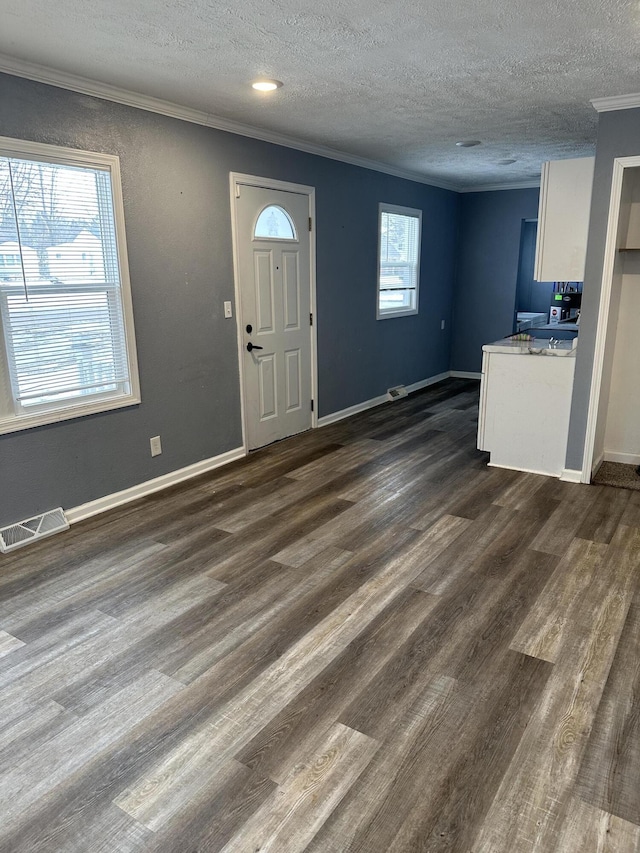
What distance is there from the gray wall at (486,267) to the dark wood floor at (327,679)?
14.6ft

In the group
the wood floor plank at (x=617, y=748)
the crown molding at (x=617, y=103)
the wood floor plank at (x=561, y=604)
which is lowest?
the wood floor plank at (x=617, y=748)

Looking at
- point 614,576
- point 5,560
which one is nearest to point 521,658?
point 614,576

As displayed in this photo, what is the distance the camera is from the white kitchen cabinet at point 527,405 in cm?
414

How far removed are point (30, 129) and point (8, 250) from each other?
64cm

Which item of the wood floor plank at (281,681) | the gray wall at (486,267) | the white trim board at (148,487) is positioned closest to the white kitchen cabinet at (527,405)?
the wood floor plank at (281,681)

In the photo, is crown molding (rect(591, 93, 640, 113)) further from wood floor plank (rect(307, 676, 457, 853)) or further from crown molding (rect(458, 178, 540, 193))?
crown molding (rect(458, 178, 540, 193))

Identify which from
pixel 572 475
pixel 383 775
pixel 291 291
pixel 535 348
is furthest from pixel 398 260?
pixel 383 775

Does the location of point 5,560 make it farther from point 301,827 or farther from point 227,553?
point 301,827

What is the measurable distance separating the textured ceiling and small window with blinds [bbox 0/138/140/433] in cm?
55

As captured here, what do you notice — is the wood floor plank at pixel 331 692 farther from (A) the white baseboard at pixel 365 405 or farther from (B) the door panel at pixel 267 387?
(A) the white baseboard at pixel 365 405

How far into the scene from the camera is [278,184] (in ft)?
15.5

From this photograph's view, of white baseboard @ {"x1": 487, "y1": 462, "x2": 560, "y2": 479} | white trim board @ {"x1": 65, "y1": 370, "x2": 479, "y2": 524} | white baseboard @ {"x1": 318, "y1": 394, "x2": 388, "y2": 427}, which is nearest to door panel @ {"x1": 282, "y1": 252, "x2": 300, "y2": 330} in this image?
white baseboard @ {"x1": 318, "y1": 394, "x2": 388, "y2": 427}

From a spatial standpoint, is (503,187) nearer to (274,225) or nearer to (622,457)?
(274,225)

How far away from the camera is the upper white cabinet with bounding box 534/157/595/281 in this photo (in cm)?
396
